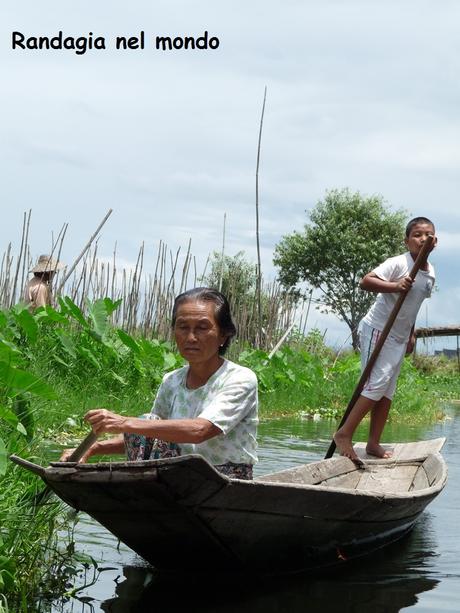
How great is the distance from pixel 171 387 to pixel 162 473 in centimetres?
80

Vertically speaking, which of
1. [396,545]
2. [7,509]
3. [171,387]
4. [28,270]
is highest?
[28,270]

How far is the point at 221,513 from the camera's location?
3211 mm

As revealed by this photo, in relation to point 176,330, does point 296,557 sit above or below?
below

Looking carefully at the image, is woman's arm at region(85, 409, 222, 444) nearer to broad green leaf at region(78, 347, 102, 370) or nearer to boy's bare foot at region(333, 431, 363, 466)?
boy's bare foot at region(333, 431, 363, 466)

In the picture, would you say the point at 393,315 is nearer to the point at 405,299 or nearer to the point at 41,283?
the point at 405,299

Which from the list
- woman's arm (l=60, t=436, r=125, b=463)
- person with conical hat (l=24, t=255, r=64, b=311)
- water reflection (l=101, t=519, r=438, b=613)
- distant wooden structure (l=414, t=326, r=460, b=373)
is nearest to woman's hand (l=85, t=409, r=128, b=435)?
woman's arm (l=60, t=436, r=125, b=463)

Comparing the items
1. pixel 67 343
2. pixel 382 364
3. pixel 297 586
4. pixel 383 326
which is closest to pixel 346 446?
pixel 382 364

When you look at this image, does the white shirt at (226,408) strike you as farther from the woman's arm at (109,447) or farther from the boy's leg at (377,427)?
the boy's leg at (377,427)

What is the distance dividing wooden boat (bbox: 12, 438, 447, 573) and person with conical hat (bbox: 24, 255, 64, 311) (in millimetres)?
4356

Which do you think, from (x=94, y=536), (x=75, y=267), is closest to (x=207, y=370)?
(x=94, y=536)

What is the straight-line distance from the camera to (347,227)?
31.4m

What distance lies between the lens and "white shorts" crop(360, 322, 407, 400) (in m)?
5.75

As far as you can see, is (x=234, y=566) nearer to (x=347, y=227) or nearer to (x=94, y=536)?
(x=94, y=536)

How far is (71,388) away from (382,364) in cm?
322
